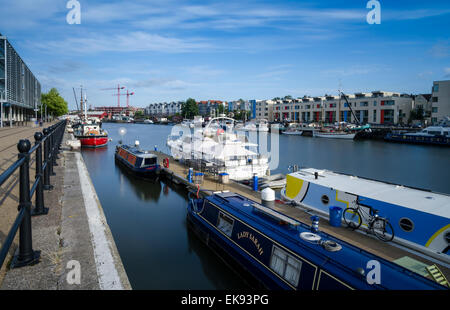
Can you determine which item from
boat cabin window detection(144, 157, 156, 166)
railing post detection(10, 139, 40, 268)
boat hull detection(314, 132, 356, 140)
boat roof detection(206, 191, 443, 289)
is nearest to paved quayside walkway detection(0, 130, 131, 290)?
railing post detection(10, 139, 40, 268)

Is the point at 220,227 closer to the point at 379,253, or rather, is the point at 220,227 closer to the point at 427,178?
the point at 379,253

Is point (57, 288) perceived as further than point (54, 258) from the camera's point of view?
No

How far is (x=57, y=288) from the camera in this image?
4.91m

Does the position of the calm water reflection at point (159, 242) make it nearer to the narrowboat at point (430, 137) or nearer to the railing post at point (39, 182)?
the railing post at point (39, 182)

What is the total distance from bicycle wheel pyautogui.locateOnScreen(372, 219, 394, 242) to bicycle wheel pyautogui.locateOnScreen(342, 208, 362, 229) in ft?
2.23

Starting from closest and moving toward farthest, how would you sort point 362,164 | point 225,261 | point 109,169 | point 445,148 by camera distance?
point 225,261, point 109,169, point 362,164, point 445,148

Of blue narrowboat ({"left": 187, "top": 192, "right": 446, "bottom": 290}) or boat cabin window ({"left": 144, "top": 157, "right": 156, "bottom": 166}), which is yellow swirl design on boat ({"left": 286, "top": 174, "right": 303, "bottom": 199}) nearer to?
blue narrowboat ({"left": 187, "top": 192, "right": 446, "bottom": 290})

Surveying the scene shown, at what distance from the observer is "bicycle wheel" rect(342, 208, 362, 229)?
12.0m

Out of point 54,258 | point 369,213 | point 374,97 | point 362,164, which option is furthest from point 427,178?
point 374,97

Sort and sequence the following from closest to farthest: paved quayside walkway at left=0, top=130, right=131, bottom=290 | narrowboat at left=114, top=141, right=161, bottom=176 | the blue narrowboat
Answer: paved quayside walkway at left=0, top=130, right=131, bottom=290 < the blue narrowboat < narrowboat at left=114, top=141, right=161, bottom=176

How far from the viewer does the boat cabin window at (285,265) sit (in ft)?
23.6

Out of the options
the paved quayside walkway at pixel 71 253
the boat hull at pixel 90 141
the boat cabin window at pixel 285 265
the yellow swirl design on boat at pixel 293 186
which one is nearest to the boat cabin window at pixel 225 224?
the boat cabin window at pixel 285 265
